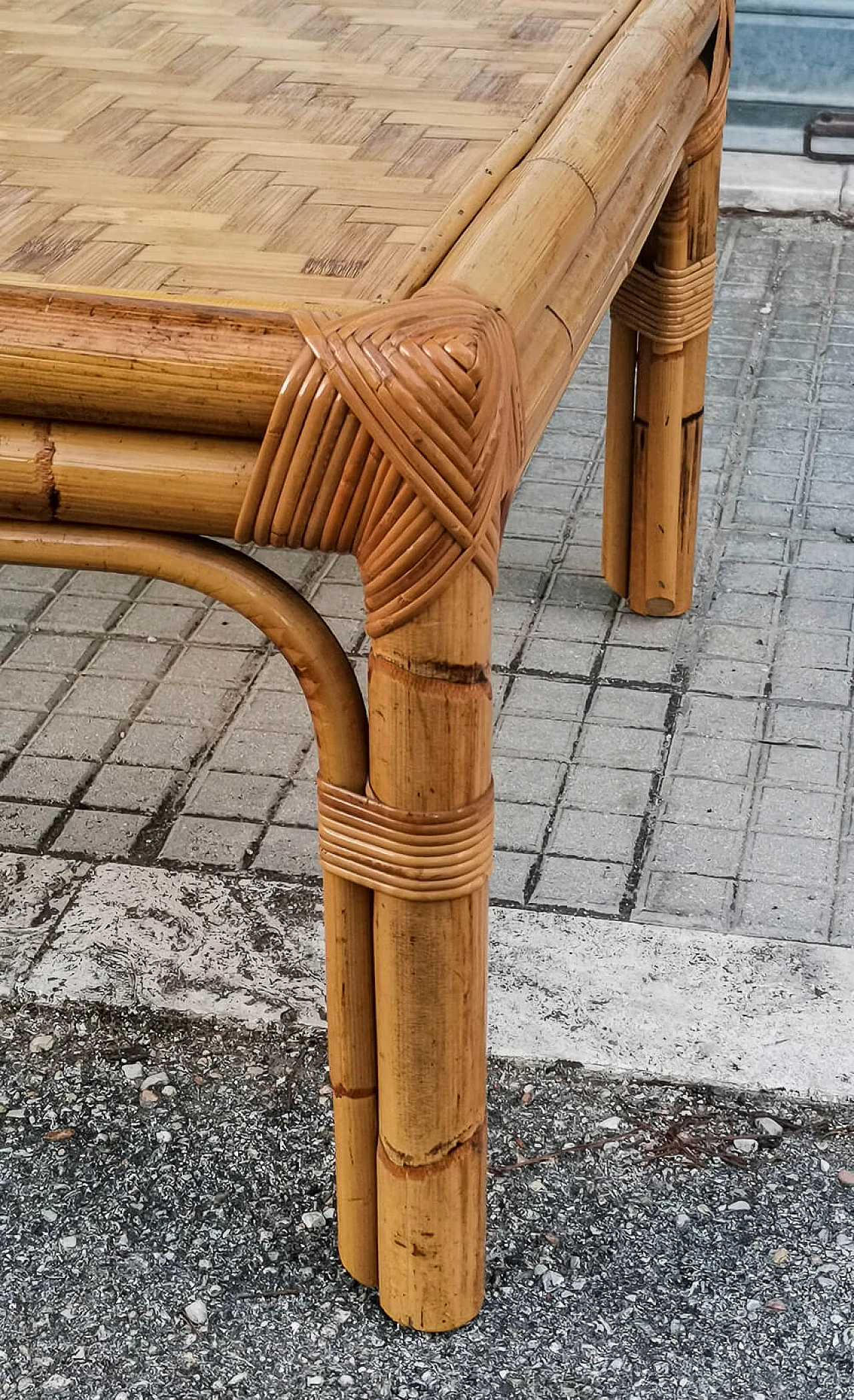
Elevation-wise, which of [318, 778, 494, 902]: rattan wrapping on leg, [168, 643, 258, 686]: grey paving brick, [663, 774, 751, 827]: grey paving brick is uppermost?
[318, 778, 494, 902]: rattan wrapping on leg

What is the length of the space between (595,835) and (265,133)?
110 centimetres

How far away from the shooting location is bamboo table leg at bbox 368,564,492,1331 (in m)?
1.30

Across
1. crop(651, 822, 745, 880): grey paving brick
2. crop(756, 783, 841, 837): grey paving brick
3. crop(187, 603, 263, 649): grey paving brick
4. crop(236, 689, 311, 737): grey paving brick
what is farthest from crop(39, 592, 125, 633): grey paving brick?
crop(756, 783, 841, 837): grey paving brick

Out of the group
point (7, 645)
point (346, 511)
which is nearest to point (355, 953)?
point (346, 511)

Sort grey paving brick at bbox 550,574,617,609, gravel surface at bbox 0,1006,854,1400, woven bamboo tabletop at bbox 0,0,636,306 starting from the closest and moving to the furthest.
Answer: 1. woven bamboo tabletop at bbox 0,0,636,306
2. gravel surface at bbox 0,1006,854,1400
3. grey paving brick at bbox 550,574,617,609

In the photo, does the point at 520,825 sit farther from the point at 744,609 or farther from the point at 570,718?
the point at 744,609

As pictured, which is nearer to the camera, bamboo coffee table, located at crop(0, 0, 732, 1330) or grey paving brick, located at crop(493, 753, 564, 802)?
bamboo coffee table, located at crop(0, 0, 732, 1330)

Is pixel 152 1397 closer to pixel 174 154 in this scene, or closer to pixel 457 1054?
pixel 457 1054

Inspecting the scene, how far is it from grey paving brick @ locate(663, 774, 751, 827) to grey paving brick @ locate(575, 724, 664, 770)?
0.23ft

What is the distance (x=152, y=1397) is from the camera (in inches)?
61.3

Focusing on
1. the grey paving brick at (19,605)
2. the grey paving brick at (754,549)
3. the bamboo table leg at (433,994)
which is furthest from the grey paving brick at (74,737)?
the grey paving brick at (754,549)

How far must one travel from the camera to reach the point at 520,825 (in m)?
2.37

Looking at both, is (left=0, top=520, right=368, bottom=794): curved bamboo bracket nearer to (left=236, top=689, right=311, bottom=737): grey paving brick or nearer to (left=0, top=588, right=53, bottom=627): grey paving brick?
(left=236, top=689, right=311, bottom=737): grey paving brick

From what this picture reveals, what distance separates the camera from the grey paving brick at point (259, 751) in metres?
2.51
